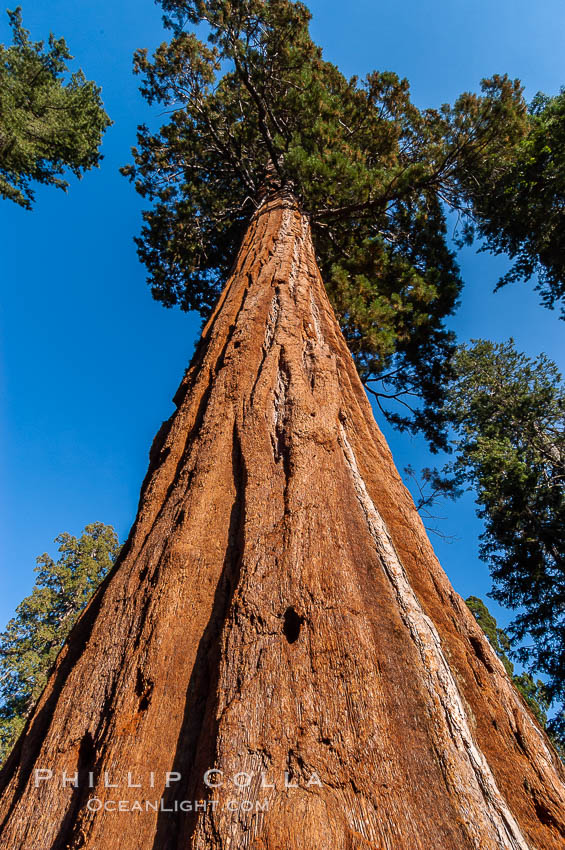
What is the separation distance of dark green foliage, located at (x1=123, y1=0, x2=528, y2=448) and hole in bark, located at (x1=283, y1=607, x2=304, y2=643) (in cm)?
492

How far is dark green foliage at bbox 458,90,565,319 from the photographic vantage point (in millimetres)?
7902

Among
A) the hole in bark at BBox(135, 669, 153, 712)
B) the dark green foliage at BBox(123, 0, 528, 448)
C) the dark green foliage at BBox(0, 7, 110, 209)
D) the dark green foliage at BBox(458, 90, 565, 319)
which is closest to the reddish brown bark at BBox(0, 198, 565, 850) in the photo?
the hole in bark at BBox(135, 669, 153, 712)

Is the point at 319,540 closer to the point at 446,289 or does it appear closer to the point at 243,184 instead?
the point at 446,289

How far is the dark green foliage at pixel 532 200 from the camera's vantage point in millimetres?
7902

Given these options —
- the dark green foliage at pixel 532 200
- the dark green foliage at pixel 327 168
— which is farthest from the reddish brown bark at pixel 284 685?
the dark green foliage at pixel 532 200

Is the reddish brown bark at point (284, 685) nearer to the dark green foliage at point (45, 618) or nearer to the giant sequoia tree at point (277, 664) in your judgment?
the giant sequoia tree at point (277, 664)

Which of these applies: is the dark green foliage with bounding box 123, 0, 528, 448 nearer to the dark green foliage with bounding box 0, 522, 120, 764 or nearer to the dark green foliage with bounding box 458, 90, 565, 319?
the dark green foliage with bounding box 458, 90, 565, 319

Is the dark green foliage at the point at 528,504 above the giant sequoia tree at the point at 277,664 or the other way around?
above

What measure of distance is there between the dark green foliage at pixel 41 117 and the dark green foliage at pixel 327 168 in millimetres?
5840

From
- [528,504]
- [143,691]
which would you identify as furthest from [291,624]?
[528,504]

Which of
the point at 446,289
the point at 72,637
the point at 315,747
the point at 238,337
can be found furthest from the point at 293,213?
the point at 315,747

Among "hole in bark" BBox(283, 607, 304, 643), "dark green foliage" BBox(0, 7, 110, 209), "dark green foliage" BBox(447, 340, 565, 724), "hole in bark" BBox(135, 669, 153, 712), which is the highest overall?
"dark green foliage" BBox(0, 7, 110, 209)

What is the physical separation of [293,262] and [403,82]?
674cm

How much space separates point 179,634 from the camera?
5.02 feet
